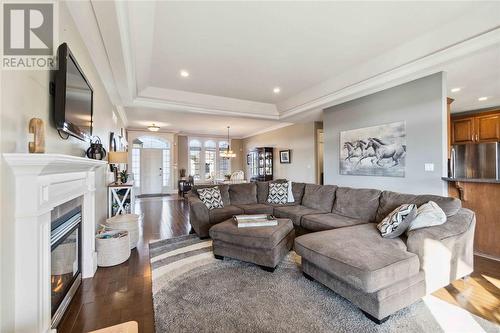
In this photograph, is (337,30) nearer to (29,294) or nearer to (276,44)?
(276,44)

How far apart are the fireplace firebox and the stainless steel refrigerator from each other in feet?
21.4

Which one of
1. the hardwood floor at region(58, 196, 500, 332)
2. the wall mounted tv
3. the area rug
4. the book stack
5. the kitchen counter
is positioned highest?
the wall mounted tv

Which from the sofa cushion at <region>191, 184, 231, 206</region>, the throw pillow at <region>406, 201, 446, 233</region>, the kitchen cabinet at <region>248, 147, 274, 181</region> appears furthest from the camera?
the kitchen cabinet at <region>248, 147, 274, 181</region>

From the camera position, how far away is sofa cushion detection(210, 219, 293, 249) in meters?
2.49

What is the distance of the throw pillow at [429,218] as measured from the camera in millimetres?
2125

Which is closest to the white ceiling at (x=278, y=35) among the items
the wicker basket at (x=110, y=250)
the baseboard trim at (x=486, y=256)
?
the wicker basket at (x=110, y=250)

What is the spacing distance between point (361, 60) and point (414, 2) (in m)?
1.21

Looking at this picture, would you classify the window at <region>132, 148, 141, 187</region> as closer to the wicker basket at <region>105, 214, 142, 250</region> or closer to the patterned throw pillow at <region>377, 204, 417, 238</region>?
the wicker basket at <region>105, 214, 142, 250</region>

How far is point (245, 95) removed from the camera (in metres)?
5.14

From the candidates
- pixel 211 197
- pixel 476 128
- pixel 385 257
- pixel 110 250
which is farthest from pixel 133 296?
pixel 476 128

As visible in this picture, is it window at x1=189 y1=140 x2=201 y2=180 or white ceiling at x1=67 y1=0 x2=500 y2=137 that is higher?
white ceiling at x1=67 y1=0 x2=500 y2=137

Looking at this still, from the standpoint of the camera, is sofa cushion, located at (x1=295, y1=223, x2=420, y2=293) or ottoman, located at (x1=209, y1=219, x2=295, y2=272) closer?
sofa cushion, located at (x1=295, y1=223, x2=420, y2=293)

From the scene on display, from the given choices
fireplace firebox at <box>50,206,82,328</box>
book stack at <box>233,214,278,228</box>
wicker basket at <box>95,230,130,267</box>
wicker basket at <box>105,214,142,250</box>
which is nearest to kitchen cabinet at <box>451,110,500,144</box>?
book stack at <box>233,214,278,228</box>

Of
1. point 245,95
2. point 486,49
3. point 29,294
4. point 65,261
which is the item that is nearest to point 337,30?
point 486,49
